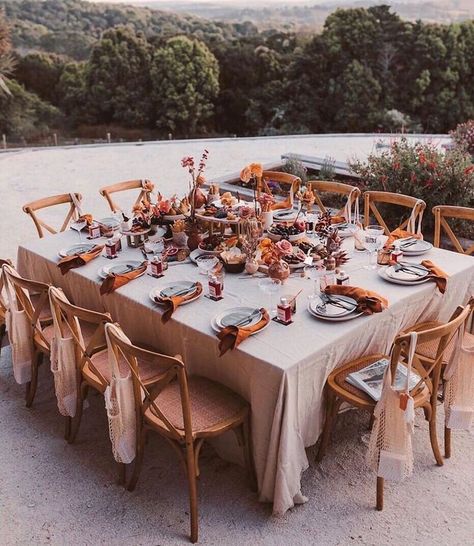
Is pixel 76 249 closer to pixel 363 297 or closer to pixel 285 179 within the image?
pixel 363 297

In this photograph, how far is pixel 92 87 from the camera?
73.1ft

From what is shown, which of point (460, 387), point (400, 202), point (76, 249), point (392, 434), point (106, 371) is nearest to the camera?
point (392, 434)

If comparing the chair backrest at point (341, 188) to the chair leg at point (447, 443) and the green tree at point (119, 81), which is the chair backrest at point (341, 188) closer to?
the chair leg at point (447, 443)

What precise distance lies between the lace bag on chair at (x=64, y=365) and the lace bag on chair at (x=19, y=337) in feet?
1.41

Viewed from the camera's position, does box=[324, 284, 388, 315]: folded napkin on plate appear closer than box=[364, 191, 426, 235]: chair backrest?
Yes

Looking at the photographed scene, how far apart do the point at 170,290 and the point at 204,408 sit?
28.0 inches

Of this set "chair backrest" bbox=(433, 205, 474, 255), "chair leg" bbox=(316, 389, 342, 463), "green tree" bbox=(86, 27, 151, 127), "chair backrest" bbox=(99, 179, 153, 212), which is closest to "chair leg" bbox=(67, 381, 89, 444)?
"chair leg" bbox=(316, 389, 342, 463)

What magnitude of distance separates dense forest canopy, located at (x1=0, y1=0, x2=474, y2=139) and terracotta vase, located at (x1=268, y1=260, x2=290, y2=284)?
1745cm

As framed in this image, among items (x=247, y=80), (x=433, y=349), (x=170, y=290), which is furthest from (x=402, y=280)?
(x=247, y=80)

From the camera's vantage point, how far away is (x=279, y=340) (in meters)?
2.54

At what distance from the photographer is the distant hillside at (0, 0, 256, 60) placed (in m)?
24.5

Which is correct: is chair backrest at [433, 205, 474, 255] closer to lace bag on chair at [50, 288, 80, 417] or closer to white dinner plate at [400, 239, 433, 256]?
white dinner plate at [400, 239, 433, 256]

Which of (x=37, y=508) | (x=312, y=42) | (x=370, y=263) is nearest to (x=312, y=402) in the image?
(x=370, y=263)

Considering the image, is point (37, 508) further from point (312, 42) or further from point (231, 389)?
point (312, 42)
